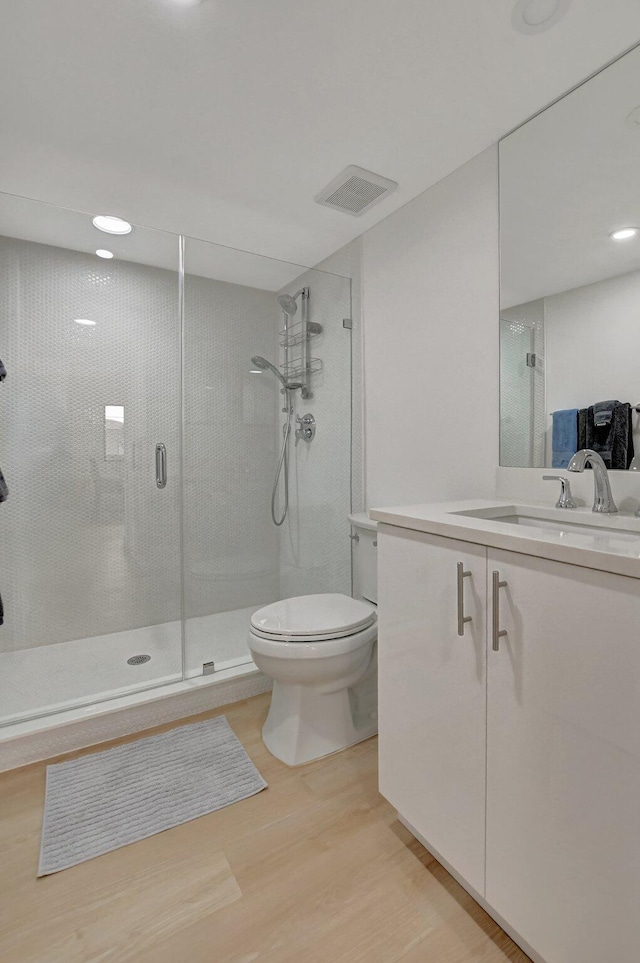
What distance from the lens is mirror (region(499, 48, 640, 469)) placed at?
1.34 m

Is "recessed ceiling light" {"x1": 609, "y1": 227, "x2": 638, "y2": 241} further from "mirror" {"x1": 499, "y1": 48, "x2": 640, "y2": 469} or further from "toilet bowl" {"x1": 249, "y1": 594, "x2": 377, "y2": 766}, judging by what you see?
"toilet bowl" {"x1": 249, "y1": 594, "x2": 377, "y2": 766}

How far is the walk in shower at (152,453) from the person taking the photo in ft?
7.07

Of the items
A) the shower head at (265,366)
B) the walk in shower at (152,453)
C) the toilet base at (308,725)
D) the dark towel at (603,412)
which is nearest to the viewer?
the dark towel at (603,412)

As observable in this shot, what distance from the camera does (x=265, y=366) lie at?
245cm

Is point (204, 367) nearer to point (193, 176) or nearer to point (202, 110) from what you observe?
point (193, 176)

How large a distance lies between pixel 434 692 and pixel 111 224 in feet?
7.48

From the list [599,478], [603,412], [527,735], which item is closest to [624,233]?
[603,412]

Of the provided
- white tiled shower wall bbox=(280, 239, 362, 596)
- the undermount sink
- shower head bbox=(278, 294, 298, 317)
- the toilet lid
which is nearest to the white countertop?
the undermount sink

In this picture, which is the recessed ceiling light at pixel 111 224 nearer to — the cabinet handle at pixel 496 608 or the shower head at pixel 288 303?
the shower head at pixel 288 303

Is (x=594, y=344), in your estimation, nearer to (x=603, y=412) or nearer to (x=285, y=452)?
(x=603, y=412)

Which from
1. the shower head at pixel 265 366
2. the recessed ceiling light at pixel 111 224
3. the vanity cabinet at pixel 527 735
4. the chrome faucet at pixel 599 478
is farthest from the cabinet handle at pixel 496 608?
the recessed ceiling light at pixel 111 224

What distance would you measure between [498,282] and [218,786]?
2006mm

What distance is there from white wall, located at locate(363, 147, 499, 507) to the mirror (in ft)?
0.29

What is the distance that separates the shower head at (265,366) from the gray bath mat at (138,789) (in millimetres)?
1666
